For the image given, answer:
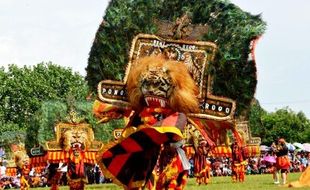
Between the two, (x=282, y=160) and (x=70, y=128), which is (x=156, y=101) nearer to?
(x=70, y=128)

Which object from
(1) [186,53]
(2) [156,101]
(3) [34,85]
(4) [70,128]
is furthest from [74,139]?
(3) [34,85]

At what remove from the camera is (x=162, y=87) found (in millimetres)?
9508

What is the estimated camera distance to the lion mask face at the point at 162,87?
9500 mm

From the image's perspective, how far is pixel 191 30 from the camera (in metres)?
18.5

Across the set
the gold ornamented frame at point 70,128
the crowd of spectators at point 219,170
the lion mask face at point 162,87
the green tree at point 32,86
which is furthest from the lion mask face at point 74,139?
the green tree at point 32,86

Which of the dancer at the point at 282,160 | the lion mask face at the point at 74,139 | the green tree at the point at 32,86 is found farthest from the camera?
the green tree at the point at 32,86

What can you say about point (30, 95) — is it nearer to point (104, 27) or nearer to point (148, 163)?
point (104, 27)

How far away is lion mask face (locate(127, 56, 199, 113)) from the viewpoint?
9.50 meters

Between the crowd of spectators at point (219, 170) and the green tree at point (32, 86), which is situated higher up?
the green tree at point (32, 86)

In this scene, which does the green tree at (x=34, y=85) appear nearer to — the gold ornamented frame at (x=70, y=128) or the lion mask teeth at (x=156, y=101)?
the gold ornamented frame at (x=70, y=128)

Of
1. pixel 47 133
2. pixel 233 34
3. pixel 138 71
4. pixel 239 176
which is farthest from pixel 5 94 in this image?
pixel 138 71

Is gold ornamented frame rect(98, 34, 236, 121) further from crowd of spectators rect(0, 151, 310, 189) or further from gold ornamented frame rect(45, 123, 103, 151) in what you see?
crowd of spectators rect(0, 151, 310, 189)

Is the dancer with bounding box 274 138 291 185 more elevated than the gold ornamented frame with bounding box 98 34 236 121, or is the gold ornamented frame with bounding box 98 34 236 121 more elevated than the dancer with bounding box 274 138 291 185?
the gold ornamented frame with bounding box 98 34 236 121

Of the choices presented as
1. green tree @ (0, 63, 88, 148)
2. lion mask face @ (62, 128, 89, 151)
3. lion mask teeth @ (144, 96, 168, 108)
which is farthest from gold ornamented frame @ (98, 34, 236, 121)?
green tree @ (0, 63, 88, 148)
